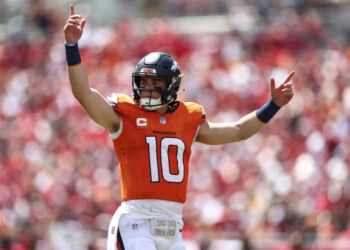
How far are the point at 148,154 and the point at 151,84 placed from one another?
52cm

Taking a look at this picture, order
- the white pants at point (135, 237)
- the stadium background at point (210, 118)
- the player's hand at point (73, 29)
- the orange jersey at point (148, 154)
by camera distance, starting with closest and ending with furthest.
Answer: the player's hand at point (73, 29) < the white pants at point (135, 237) < the orange jersey at point (148, 154) < the stadium background at point (210, 118)

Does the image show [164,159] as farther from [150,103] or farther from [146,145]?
[150,103]

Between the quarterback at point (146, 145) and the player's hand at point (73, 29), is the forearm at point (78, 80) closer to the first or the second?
the quarterback at point (146, 145)

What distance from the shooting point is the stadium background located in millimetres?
10719

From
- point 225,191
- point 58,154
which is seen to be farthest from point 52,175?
point 225,191

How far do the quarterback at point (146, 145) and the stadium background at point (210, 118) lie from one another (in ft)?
13.6

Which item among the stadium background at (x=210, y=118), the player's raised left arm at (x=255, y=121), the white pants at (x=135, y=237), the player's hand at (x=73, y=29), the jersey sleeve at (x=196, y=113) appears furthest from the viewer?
the stadium background at (x=210, y=118)

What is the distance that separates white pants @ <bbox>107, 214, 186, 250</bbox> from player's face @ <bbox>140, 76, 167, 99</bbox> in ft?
2.84

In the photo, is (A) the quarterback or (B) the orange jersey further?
(B) the orange jersey

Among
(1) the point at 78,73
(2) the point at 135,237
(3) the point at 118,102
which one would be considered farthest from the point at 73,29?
(2) the point at 135,237

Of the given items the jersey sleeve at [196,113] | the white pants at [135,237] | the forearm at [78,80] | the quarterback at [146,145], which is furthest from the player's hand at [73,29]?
the white pants at [135,237]

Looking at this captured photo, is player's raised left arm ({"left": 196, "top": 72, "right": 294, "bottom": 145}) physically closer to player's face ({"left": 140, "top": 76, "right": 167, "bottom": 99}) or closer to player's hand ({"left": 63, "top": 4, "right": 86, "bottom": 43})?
player's face ({"left": 140, "top": 76, "right": 167, "bottom": 99})

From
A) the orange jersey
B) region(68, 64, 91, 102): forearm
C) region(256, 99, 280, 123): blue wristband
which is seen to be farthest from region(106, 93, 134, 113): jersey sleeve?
region(256, 99, 280, 123): blue wristband

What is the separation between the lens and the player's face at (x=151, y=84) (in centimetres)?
548
